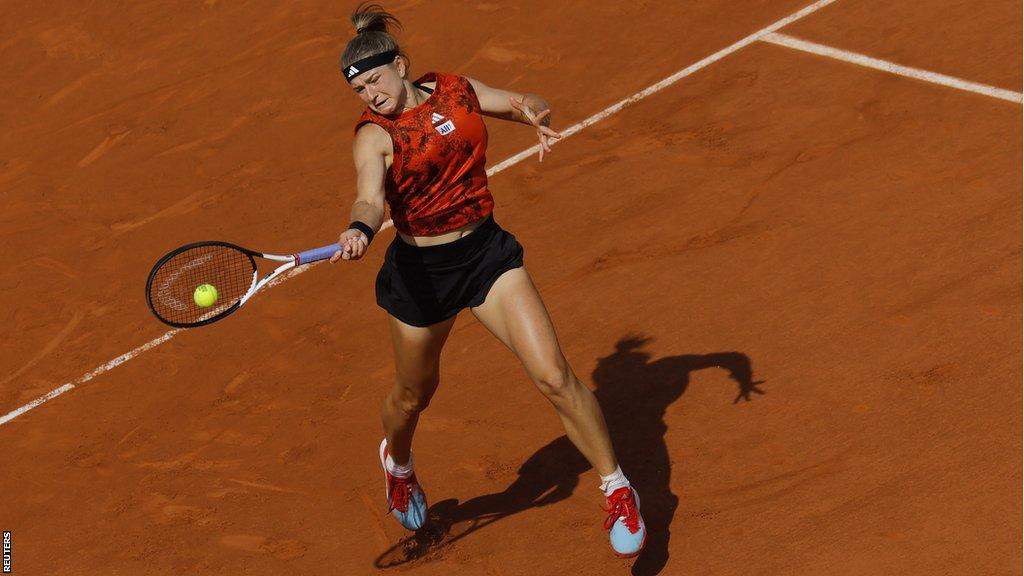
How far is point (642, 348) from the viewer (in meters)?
8.16

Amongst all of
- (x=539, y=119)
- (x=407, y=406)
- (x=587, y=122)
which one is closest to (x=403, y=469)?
(x=407, y=406)

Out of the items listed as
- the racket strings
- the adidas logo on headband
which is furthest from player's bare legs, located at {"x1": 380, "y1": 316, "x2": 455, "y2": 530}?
the adidas logo on headband

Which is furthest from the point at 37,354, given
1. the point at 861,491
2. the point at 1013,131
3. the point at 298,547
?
the point at 1013,131

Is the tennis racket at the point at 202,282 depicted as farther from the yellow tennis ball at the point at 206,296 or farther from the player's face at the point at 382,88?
the player's face at the point at 382,88

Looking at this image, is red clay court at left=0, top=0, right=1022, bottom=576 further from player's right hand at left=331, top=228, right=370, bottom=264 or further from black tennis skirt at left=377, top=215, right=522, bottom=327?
player's right hand at left=331, top=228, right=370, bottom=264

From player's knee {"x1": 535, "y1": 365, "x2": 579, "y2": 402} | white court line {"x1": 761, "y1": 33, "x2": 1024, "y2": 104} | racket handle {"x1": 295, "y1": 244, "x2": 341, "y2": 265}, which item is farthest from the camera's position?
white court line {"x1": 761, "y1": 33, "x2": 1024, "y2": 104}

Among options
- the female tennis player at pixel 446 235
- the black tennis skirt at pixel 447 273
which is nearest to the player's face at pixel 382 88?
the female tennis player at pixel 446 235

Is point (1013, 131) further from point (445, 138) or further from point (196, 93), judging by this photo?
point (196, 93)

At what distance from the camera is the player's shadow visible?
6996mm

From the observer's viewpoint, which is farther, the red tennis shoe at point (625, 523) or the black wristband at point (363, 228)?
the red tennis shoe at point (625, 523)

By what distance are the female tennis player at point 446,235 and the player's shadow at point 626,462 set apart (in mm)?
729

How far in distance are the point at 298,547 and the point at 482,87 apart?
253cm

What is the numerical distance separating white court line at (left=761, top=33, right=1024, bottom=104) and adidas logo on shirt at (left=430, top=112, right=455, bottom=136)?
17.7 ft

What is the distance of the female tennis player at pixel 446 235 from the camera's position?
6012 millimetres
